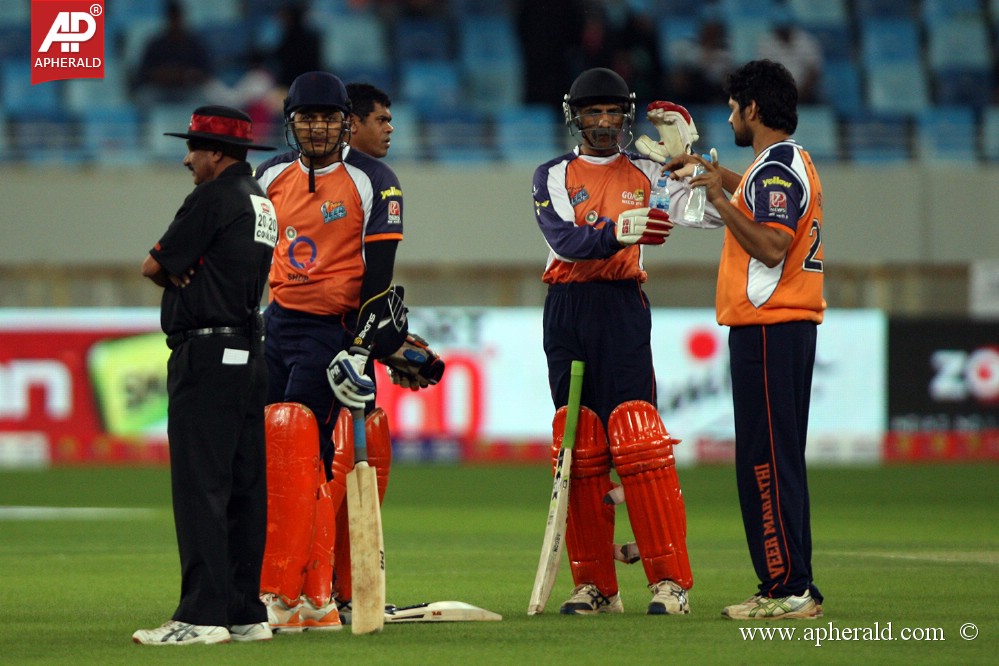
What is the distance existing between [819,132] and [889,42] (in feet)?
8.68

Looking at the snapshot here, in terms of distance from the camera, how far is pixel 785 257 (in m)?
7.03

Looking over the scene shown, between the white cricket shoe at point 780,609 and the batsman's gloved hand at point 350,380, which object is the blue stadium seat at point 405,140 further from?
the white cricket shoe at point 780,609

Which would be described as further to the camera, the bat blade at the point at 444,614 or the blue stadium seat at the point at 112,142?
the blue stadium seat at the point at 112,142

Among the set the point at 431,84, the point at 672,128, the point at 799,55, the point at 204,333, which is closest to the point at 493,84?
the point at 431,84

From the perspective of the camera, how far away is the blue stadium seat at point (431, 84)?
2017 cm

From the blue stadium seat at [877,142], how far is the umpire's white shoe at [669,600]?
1277cm

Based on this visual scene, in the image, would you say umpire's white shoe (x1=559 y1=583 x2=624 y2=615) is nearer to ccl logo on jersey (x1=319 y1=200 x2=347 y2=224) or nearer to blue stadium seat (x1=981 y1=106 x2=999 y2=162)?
ccl logo on jersey (x1=319 y1=200 x2=347 y2=224)

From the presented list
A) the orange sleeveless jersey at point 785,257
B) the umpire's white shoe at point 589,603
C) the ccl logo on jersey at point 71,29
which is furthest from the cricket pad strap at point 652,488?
the ccl logo on jersey at point 71,29

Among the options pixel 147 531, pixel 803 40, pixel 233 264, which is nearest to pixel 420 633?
pixel 233 264

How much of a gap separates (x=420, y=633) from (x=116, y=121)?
13.4 m

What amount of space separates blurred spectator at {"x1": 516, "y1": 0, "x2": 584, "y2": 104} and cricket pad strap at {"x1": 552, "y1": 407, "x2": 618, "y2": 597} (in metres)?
12.1

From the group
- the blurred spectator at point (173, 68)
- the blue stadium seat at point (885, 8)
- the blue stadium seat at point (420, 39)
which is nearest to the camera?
the blurred spectator at point (173, 68)

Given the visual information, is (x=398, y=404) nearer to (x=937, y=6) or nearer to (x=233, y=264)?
(x=937, y=6)

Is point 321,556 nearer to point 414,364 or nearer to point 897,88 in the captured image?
point 414,364
